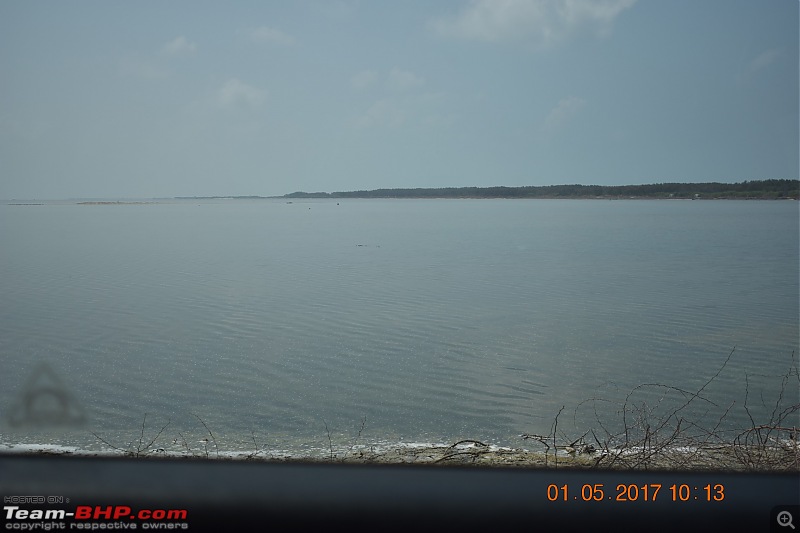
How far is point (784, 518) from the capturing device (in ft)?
4.37

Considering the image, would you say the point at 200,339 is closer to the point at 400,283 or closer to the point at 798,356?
the point at 400,283

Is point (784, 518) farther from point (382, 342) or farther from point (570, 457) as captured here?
point (382, 342)

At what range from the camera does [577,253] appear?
12.9 meters

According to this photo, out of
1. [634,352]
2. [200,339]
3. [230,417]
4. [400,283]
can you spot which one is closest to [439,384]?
[230,417]

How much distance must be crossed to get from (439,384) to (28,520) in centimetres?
306

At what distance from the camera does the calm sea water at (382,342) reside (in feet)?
11.9

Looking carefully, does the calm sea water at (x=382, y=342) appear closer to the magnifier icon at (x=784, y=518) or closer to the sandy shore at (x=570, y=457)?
the sandy shore at (x=570, y=457)

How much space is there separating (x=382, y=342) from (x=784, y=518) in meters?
4.15

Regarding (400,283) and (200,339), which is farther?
(400,283)

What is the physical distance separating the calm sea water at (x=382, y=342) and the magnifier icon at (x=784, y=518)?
2002 mm
